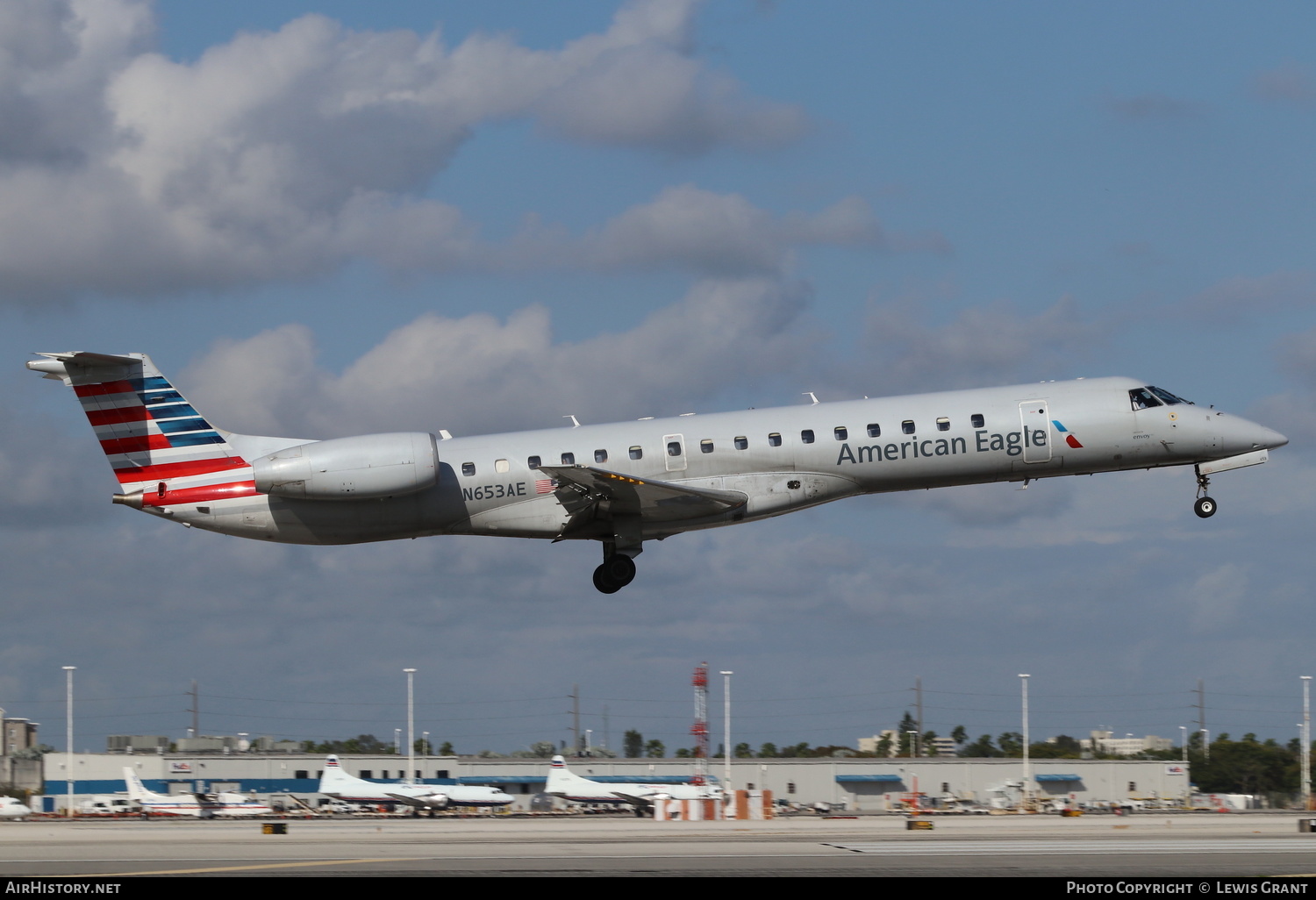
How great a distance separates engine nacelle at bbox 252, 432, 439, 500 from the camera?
1125 inches

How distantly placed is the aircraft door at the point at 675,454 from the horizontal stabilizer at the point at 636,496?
50cm

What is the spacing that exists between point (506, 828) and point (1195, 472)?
17.3 metres

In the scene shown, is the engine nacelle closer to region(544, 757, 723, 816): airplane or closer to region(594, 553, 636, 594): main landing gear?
region(594, 553, 636, 594): main landing gear

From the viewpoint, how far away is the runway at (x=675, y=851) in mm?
21281

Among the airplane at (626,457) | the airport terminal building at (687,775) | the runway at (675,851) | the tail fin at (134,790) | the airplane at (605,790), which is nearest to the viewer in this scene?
the runway at (675,851)

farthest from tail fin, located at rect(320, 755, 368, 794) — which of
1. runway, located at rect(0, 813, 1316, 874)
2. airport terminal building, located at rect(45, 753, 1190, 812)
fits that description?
runway, located at rect(0, 813, 1316, 874)

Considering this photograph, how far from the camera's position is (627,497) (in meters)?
29.0

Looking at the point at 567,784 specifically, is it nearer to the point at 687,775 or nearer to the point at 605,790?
the point at 605,790

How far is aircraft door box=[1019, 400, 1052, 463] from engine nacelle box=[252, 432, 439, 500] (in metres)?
12.0

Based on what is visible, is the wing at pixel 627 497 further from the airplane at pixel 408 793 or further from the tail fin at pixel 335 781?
the tail fin at pixel 335 781

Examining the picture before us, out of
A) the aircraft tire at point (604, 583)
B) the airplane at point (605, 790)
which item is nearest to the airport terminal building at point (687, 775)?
the airplane at point (605, 790)

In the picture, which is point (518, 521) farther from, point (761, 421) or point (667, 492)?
point (761, 421)

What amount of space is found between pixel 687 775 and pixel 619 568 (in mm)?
51778
